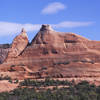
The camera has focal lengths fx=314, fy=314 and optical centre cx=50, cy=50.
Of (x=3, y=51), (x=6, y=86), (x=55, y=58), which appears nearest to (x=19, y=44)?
(x=3, y=51)

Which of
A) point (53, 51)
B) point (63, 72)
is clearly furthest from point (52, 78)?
point (53, 51)

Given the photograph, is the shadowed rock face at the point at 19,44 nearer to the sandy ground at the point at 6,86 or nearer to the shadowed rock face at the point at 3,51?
the shadowed rock face at the point at 3,51

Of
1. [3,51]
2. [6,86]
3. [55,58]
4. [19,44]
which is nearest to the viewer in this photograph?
[6,86]

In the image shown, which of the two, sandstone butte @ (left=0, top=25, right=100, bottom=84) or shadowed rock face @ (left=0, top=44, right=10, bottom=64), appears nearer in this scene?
sandstone butte @ (left=0, top=25, right=100, bottom=84)

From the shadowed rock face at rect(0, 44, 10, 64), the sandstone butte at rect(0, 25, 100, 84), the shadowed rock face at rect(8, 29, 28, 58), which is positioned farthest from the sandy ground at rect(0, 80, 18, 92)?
the shadowed rock face at rect(0, 44, 10, 64)

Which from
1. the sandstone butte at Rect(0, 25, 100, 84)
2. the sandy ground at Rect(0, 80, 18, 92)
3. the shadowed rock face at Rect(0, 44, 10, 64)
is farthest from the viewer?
the shadowed rock face at Rect(0, 44, 10, 64)

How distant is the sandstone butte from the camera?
45.7 meters

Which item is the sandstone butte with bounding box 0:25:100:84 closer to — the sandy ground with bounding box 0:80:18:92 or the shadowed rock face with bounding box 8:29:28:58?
the shadowed rock face with bounding box 8:29:28:58

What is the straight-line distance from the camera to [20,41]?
172 ft

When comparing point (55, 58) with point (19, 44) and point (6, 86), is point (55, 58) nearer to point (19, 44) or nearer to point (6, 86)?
point (19, 44)

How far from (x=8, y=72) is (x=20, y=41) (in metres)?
6.71

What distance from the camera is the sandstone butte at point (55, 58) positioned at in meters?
45.7

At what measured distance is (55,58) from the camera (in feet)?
157

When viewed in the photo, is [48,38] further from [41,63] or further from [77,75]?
[77,75]
